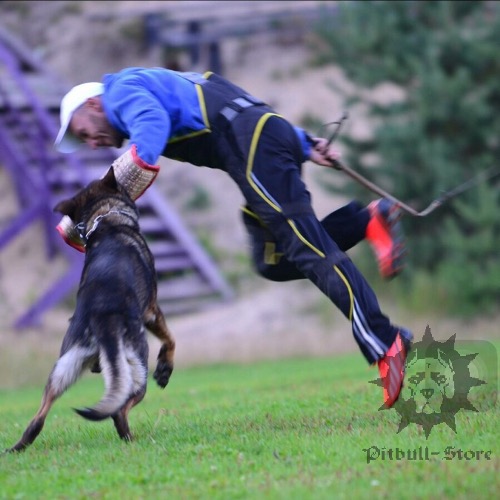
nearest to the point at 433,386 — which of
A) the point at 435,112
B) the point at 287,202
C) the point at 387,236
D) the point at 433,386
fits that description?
the point at 433,386

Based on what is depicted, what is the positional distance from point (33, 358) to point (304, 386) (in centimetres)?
664

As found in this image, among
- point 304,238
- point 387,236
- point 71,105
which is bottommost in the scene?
point 387,236

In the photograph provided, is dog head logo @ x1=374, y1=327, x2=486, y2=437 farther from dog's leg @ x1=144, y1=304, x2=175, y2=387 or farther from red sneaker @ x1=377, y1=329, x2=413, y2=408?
dog's leg @ x1=144, y1=304, x2=175, y2=387

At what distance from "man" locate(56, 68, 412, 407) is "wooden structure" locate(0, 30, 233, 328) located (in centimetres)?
1253

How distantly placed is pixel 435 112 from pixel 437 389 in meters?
14.2

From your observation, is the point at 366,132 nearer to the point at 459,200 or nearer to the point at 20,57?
the point at 459,200

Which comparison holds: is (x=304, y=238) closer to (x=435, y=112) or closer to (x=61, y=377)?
(x=61, y=377)

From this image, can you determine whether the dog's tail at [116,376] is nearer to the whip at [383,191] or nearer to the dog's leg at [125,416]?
the dog's leg at [125,416]

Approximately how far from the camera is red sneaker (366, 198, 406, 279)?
5.71 metres

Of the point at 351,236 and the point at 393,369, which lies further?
the point at 351,236

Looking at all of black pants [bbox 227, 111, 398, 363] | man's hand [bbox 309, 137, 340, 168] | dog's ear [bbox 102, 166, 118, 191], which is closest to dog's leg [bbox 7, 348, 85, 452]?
dog's ear [bbox 102, 166, 118, 191]

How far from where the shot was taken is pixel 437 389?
6.29 meters

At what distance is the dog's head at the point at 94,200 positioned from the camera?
18.6 feet

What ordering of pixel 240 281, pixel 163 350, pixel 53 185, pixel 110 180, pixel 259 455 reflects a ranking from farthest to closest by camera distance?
pixel 240 281 < pixel 53 185 < pixel 163 350 < pixel 110 180 < pixel 259 455
